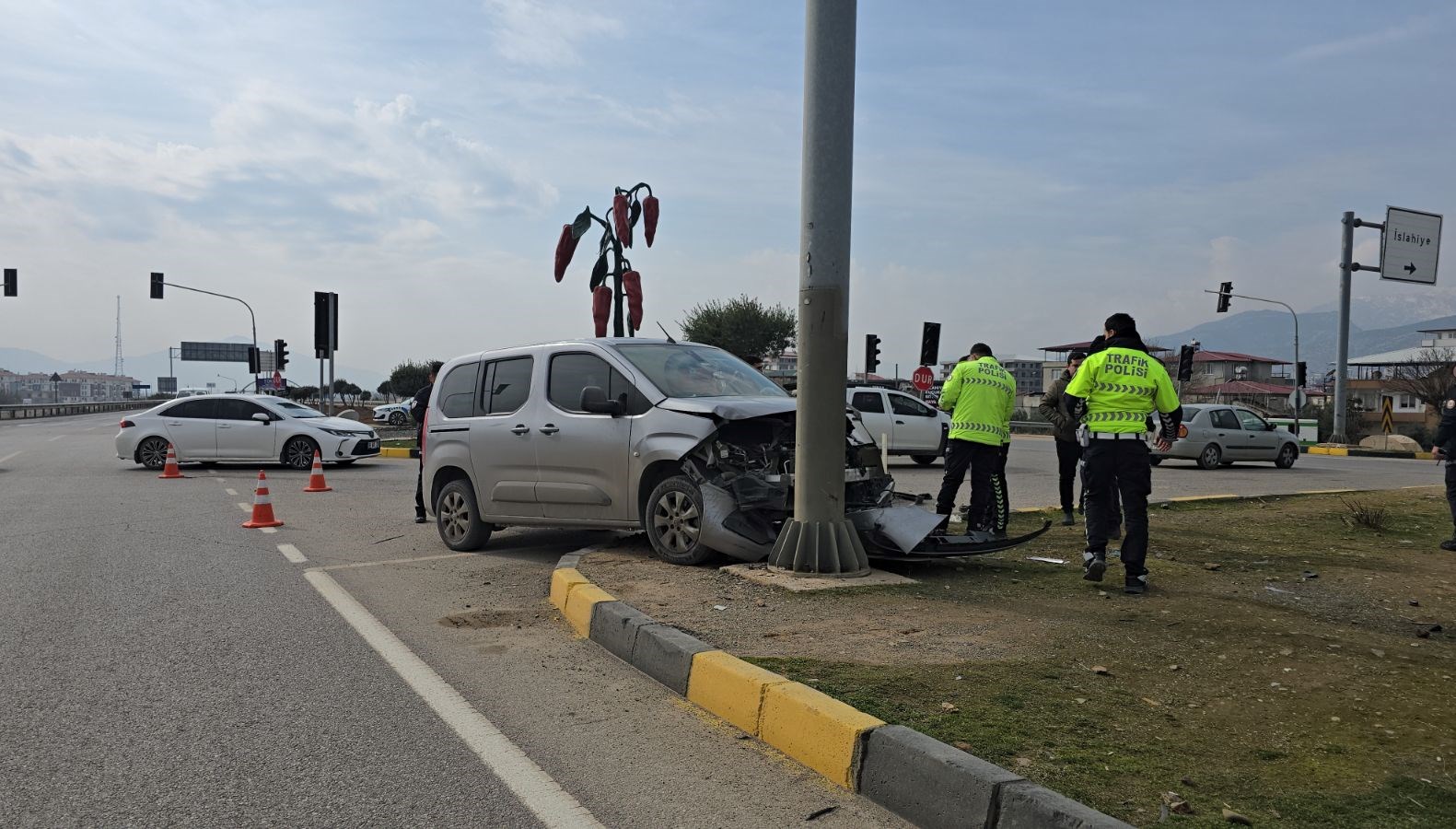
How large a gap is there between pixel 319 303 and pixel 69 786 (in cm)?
2752

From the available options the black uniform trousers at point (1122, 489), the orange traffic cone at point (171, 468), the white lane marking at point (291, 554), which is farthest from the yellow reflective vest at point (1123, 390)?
the orange traffic cone at point (171, 468)

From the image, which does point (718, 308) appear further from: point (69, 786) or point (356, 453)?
point (69, 786)

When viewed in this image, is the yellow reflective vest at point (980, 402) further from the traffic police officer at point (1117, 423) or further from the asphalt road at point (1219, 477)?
the asphalt road at point (1219, 477)

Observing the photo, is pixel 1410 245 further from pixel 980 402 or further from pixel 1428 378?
pixel 1428 378

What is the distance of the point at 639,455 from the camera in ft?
24.4

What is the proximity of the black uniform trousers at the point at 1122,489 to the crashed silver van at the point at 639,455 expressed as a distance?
25.8 inches

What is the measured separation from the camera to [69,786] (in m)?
3.53

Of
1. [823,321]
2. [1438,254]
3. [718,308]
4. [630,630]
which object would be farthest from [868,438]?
[718,308]

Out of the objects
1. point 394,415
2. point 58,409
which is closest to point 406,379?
point 58,409

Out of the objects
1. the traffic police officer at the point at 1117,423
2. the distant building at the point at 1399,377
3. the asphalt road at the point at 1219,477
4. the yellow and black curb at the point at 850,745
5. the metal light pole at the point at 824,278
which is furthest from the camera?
the distant building at the point at 1399,377

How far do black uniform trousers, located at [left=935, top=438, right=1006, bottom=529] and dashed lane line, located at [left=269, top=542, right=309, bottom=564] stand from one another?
547cm

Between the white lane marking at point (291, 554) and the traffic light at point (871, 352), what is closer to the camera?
the white lane marking at point (291, 554)

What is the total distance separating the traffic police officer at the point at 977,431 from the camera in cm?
866

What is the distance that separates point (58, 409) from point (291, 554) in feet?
255
